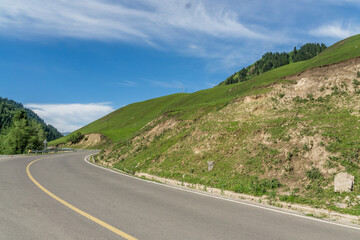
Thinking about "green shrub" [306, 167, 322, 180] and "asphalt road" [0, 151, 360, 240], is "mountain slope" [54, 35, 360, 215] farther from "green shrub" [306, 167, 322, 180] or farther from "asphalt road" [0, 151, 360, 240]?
"asphalt road" [0, 151, 360, 240]

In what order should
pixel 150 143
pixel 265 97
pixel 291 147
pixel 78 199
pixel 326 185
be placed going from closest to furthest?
pixel 78 199, pixel 326 185, pixel 291 147, pixel 265 97, pixel 150 143

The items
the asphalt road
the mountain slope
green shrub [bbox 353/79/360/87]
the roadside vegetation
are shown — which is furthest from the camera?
the roadside vegetation

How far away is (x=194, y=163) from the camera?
16484 millimetres

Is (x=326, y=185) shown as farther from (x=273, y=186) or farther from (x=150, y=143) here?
(x=150, y=143)

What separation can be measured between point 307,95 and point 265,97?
381 centimetres

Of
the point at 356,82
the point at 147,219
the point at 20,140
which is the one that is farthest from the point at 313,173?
the point at 20,140

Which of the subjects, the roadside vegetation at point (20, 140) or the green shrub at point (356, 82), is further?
the roadside vegetation at point (20, 140)

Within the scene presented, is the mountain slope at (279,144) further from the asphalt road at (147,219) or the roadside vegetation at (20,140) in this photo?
the roadside vegetation at (20,140)

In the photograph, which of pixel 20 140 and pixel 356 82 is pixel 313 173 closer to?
pixel 356 82

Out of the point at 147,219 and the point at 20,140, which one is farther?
the point at 20,140

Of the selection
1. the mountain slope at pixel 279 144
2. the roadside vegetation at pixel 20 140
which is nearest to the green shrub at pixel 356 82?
the mountain slope at pixel 279 144

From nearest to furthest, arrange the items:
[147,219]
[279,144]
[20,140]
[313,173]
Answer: [147,219] → [313,173] → [279,144] → [20,140]

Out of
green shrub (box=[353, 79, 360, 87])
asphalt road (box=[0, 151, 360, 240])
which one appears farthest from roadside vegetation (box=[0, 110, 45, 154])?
green shrub (box=[353, 79, 360, 87])

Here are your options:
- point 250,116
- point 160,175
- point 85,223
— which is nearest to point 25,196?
point 85,223
